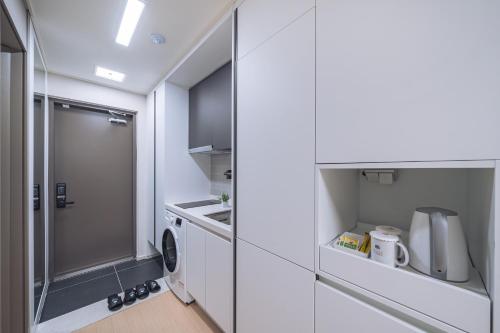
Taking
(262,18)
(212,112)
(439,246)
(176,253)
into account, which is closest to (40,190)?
(176,253)

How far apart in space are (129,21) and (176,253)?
2.23 m

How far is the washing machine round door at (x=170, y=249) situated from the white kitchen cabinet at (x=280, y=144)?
1.16 meters

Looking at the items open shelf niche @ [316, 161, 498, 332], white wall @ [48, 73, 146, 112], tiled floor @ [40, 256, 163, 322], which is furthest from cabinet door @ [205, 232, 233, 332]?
white wall @ [48, 73, 146, 112]

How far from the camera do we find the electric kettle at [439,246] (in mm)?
616

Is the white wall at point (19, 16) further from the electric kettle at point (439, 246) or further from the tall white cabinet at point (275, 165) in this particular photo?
the electric kettle at point (439, 246)

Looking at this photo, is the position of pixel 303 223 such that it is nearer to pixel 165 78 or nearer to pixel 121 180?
pixel 165 78

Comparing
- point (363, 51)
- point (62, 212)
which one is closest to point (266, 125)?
point (363, 51)

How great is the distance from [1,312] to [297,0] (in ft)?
8.07

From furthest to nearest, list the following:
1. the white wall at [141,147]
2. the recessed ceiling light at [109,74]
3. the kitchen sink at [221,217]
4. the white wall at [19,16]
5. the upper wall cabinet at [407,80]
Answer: the white wall at [141,147]
the recessed ceiling light at [109,74]
the kitchen sink at [221,217]
the white wall at [19,16]
the upper wall cabinet at [407,80]

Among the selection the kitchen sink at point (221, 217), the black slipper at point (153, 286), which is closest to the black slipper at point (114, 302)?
the black slipper at point (153, 286)

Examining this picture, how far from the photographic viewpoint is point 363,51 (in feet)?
2.42

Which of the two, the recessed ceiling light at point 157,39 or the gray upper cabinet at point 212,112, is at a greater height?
the recessed ceiling light at point 157,39

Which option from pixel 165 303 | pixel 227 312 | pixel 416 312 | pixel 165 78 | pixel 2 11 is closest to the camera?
pixel 416 312

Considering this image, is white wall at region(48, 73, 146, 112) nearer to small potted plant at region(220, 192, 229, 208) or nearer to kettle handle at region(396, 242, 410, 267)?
small potted plant at region(220, 192, 229, 208)
